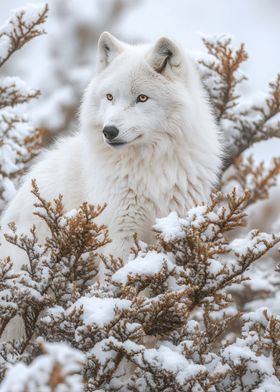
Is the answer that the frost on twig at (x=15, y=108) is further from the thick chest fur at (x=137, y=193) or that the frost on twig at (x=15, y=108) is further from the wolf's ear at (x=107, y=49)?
the thick chest fur at (x=137, y=193)

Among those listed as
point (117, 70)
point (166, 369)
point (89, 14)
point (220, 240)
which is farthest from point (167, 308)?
point (89, 14)

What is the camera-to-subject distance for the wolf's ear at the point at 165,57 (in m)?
5.29

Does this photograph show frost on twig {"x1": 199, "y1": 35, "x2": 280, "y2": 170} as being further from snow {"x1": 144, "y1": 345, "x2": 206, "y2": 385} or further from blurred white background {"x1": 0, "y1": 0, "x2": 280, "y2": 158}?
blurred white background {"x1": 0, "y1": 0, "x2": 280, "y2": 158}

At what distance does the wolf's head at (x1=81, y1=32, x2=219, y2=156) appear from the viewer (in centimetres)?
498

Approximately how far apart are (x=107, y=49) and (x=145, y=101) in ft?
3.11

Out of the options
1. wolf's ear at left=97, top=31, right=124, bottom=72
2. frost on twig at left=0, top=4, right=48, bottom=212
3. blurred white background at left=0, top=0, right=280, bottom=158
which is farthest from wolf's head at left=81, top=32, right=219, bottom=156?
blurred white background at left=0, top=0, right=280, bottom=158

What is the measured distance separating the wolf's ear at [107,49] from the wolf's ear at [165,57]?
1.59 feet

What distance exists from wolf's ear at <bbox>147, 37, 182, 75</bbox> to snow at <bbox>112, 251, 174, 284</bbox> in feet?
7.62

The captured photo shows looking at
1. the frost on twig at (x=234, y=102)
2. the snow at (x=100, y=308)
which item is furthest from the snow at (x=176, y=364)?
the frost on twig at (x=234, y=102)

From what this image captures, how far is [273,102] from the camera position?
6.32 meters

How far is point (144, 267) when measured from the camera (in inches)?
134

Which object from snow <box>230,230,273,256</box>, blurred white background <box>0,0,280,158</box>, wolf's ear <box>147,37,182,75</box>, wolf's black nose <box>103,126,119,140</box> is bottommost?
snow <box>230,230,273,256</box>

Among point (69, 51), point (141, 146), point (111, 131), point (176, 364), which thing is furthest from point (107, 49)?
point (69, 51)

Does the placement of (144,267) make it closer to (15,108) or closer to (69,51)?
(15,108)
